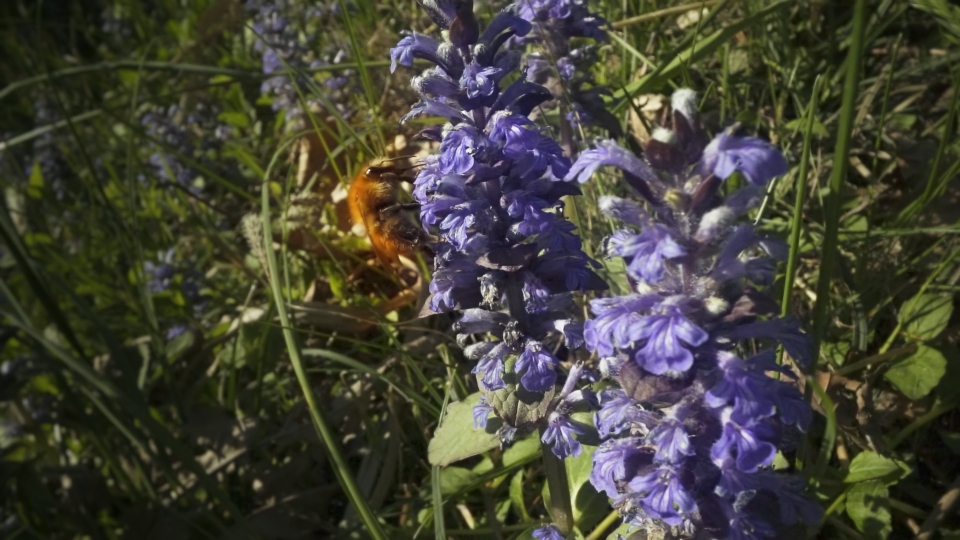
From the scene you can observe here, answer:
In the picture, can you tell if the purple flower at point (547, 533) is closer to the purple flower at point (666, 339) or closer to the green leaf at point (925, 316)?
the purple flower at point (666, 339)

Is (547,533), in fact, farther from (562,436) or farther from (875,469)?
(875,469)

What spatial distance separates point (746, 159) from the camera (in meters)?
1.08

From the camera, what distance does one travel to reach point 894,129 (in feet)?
8.95

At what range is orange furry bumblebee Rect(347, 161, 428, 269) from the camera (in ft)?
7.00

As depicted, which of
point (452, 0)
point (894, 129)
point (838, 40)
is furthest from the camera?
point (838, 40)

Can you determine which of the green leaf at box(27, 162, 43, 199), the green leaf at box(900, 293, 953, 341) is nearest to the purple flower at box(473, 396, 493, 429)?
the green leaf at box(900, 293, 953, 341)

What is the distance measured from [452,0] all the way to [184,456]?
128 centimetres

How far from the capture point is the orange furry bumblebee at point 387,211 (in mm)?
2133

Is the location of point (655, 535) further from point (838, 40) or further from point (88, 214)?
point (88, 214)

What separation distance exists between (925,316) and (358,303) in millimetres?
1905

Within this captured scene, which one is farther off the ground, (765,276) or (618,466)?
(765,276)

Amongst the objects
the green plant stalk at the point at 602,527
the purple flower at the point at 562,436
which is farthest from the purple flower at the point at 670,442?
the green plant stalk at the point at 602,527

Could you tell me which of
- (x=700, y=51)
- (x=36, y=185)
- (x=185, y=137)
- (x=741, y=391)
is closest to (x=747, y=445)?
(x=741, y=391)

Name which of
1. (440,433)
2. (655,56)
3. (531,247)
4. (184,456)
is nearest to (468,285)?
(531,247)
